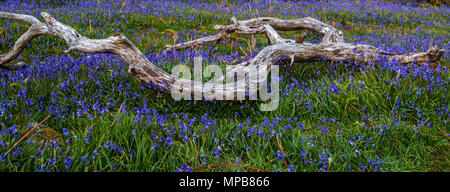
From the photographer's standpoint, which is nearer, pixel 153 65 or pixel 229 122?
pixel 229 122

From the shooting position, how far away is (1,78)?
13.6ft

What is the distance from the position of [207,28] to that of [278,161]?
7323 millimetres

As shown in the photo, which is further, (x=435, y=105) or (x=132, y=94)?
(x=132, y=94)

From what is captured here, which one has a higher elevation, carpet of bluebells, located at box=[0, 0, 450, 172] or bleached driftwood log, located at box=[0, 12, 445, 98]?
bleached driftwood log, located at box=[0, 12, 445, 98]

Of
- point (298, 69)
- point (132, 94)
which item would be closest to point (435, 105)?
point (298, 69)

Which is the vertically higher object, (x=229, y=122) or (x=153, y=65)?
(x=153, y=65)

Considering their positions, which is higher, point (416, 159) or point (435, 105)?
point (435, 105)

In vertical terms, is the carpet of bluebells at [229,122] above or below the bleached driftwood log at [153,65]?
below

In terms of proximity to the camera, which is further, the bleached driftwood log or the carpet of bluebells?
the bleached driftwood log

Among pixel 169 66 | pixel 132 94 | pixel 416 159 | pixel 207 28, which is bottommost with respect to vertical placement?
pixel 416 159

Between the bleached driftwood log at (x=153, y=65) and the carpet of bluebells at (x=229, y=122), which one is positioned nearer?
the carpet of bluebells at (x=229, y=122)
